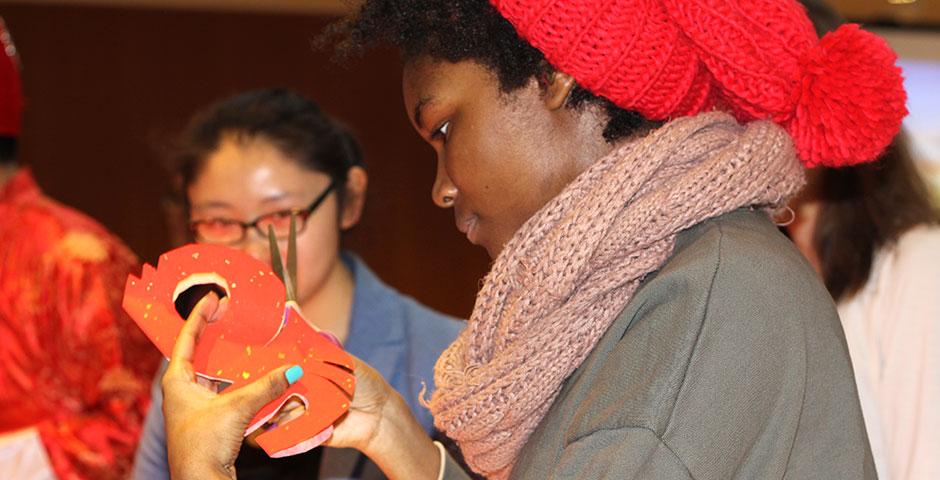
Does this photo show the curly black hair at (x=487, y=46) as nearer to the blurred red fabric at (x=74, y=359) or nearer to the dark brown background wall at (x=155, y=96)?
the blurred red fabric at (x=74, y=359)

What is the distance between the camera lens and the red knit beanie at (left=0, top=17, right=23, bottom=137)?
2.67m

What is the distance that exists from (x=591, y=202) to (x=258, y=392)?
0.39 metres

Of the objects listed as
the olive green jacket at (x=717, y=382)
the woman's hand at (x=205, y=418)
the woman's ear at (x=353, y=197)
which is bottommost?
the woman's ear at (x=353, y=197)

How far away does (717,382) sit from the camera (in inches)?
38.6

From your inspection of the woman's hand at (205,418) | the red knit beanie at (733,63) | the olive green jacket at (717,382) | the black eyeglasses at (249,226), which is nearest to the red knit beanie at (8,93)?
the black eyeglasses at (249,226)

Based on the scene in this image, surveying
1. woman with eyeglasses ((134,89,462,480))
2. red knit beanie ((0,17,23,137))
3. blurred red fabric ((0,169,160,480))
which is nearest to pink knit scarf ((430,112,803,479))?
woman with eyeglasses ((134,89,462,480))

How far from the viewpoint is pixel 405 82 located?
127cm

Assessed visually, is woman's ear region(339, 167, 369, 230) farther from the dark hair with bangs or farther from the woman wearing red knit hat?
the woman wearing red knit hat

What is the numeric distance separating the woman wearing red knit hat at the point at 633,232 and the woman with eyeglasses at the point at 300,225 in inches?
32.9

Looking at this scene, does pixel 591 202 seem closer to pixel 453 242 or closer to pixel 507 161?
pixel 507 161

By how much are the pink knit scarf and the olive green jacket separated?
0.08 feet

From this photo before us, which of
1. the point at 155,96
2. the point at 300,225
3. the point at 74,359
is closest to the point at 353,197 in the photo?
the point at 300,225

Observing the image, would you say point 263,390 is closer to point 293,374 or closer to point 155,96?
point 293,374

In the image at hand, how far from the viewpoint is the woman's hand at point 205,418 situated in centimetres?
114
